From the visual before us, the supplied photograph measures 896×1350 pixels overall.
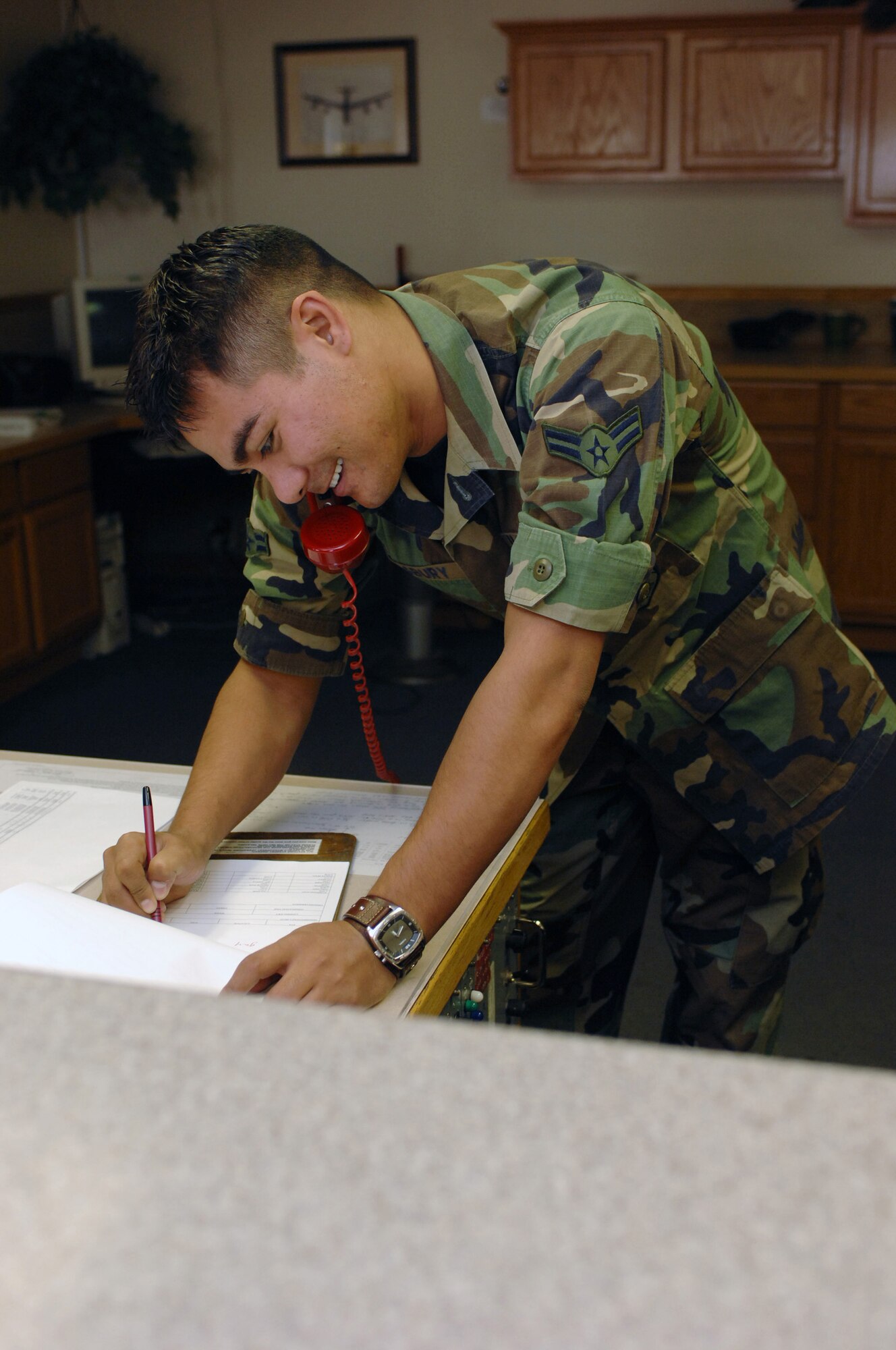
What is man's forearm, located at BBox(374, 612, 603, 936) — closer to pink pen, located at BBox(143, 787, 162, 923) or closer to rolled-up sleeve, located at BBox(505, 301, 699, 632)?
rolled-up sleeve, located at BBox(505, 301, 699, 632)

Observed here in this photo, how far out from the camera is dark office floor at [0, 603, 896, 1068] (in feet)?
7.38

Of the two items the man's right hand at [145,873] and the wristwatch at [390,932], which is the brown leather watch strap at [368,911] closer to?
the wristwatch at [390,932]

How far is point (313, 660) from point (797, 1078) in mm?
1155

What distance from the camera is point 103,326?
4.67 meters

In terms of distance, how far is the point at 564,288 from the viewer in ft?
4.15

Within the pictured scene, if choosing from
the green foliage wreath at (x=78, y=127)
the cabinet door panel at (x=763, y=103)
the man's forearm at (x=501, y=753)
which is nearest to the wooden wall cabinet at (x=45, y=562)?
the green foliage wreath at (x=78, y=127)

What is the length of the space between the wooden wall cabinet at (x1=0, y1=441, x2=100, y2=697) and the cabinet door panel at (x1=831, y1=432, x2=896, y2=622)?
250 cm

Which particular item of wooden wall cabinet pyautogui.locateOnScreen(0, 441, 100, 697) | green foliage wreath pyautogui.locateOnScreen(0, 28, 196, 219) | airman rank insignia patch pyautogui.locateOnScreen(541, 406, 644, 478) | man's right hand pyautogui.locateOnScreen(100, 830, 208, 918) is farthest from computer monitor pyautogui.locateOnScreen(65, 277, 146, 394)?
airman rank insignia patch pyautogui.locateOnScreen(541, 406, 644, 478)

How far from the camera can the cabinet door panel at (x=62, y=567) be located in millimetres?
3900

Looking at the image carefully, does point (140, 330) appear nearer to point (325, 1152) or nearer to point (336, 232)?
point (325, 1152)

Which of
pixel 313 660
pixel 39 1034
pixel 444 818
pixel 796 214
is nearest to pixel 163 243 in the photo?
pixel 796 214

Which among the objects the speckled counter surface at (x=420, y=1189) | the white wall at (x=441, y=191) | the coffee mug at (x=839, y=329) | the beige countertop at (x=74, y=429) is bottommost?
the beige countertop at (x=74, y=429)

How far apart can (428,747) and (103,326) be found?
2.29m

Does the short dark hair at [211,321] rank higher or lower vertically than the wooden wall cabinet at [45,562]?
higher
